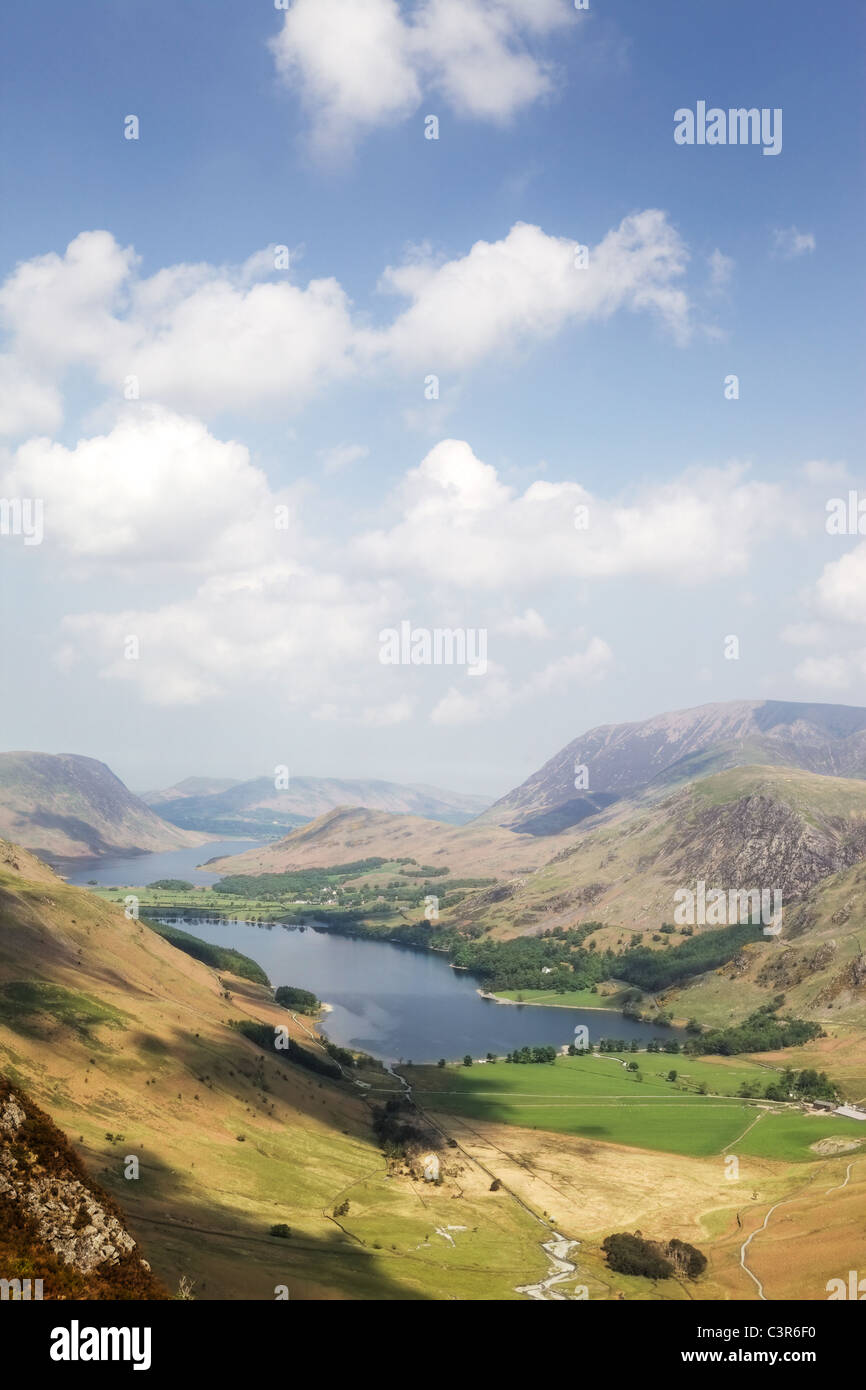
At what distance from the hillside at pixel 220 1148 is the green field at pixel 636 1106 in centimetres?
2330

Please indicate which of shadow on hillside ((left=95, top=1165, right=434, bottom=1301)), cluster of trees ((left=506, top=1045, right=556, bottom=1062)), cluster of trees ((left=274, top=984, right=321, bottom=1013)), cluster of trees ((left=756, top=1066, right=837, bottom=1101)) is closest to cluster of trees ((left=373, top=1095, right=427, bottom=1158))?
shadow on hillside ((left=95, top=1165, right=434, bottom=1301))

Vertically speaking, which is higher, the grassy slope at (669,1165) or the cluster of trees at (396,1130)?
the cluster of trees at (396,1130)

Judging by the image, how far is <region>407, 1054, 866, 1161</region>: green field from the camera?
384 ft

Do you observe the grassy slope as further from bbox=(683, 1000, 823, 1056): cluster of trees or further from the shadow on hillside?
the shadow on hillside

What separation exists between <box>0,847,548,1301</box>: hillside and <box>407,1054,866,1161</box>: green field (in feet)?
76.5

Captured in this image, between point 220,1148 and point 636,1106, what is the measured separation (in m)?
83.0

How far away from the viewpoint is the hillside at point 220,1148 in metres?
56.0

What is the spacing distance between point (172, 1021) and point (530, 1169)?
47.3 metres

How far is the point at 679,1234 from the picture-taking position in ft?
265

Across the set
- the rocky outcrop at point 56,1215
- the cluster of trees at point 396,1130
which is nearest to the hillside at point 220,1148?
the cluster of trees at point 396,1130

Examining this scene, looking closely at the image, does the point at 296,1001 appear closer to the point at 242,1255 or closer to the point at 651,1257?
the point at 651,1257

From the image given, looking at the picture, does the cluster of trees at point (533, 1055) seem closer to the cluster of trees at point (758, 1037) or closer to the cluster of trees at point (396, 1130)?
the cluster of trees at point (758, 1037)

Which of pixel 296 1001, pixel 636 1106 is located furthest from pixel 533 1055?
pixel 296 1001
